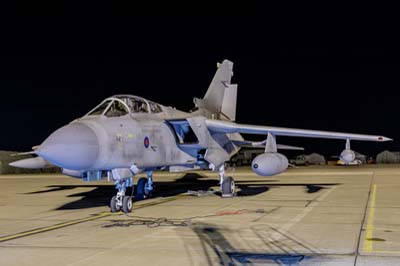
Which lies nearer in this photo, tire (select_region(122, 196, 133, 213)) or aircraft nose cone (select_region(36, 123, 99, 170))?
aircraft nose cone (select_region(36, 123, 99, 170))

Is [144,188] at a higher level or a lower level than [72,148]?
lower

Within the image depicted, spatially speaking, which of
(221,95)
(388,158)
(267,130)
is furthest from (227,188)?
(388,158)

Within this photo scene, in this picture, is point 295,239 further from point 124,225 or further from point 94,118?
point 94,118

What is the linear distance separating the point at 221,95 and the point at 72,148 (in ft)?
34.9

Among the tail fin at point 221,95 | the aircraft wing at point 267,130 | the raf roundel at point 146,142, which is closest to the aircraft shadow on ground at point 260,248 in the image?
the raf roundel at point 146,142

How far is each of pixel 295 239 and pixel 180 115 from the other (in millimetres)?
8148

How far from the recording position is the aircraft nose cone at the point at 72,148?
9695mm

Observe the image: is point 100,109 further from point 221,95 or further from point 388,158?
point 388,158

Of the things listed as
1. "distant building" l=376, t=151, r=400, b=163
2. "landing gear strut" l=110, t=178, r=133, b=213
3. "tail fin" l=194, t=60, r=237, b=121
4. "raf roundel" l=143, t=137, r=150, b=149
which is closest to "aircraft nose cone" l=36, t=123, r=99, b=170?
"landing gear strut" l=110, t=178, r=133, b=213

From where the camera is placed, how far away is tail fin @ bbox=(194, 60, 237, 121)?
62.5ft

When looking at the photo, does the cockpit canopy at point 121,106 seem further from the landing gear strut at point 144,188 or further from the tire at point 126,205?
the landing gear strut at point 144,188

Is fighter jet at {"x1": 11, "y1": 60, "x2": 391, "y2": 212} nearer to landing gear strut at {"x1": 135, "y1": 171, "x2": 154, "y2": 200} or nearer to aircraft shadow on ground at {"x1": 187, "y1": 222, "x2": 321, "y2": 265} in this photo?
landing gear strut at {"x1": 135, "y1": 171, "x2": 154, "y2": 200}

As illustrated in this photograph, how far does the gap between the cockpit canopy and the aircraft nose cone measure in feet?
4.45

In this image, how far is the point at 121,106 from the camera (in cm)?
1232
